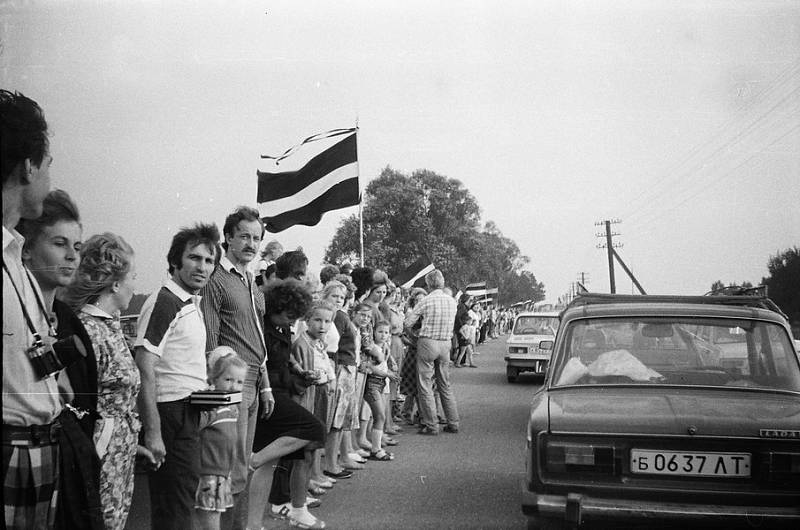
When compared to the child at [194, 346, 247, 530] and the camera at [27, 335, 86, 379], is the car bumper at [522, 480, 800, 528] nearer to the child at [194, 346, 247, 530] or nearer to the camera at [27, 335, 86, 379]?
the child at [194, 346, 247, 530]

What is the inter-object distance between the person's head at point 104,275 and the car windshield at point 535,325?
548 inches

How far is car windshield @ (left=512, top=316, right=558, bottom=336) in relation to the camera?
55.4ft

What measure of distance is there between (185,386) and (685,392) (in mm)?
2810

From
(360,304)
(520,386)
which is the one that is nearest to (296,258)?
(360,304)

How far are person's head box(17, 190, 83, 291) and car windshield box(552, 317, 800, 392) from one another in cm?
302

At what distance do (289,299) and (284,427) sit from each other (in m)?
0.84

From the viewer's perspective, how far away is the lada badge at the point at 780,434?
3816 millimetres

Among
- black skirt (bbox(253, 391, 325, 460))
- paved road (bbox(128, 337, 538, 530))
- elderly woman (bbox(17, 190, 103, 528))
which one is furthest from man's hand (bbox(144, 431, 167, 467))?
paved road (bbox(128, 337, 538, 530))

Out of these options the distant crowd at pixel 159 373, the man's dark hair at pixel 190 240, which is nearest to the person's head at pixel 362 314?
the distant crowd at pixel 159 373

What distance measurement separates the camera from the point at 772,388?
4.44 metres

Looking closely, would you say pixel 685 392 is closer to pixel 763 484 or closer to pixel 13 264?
pixel 763 484

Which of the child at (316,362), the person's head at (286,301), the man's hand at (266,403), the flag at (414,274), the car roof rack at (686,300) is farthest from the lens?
the flag at (414,274)

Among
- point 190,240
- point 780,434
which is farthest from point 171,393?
point 780,434

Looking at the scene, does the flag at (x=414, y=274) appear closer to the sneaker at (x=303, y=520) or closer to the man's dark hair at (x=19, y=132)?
the sneaker at (x=303, y=520)
